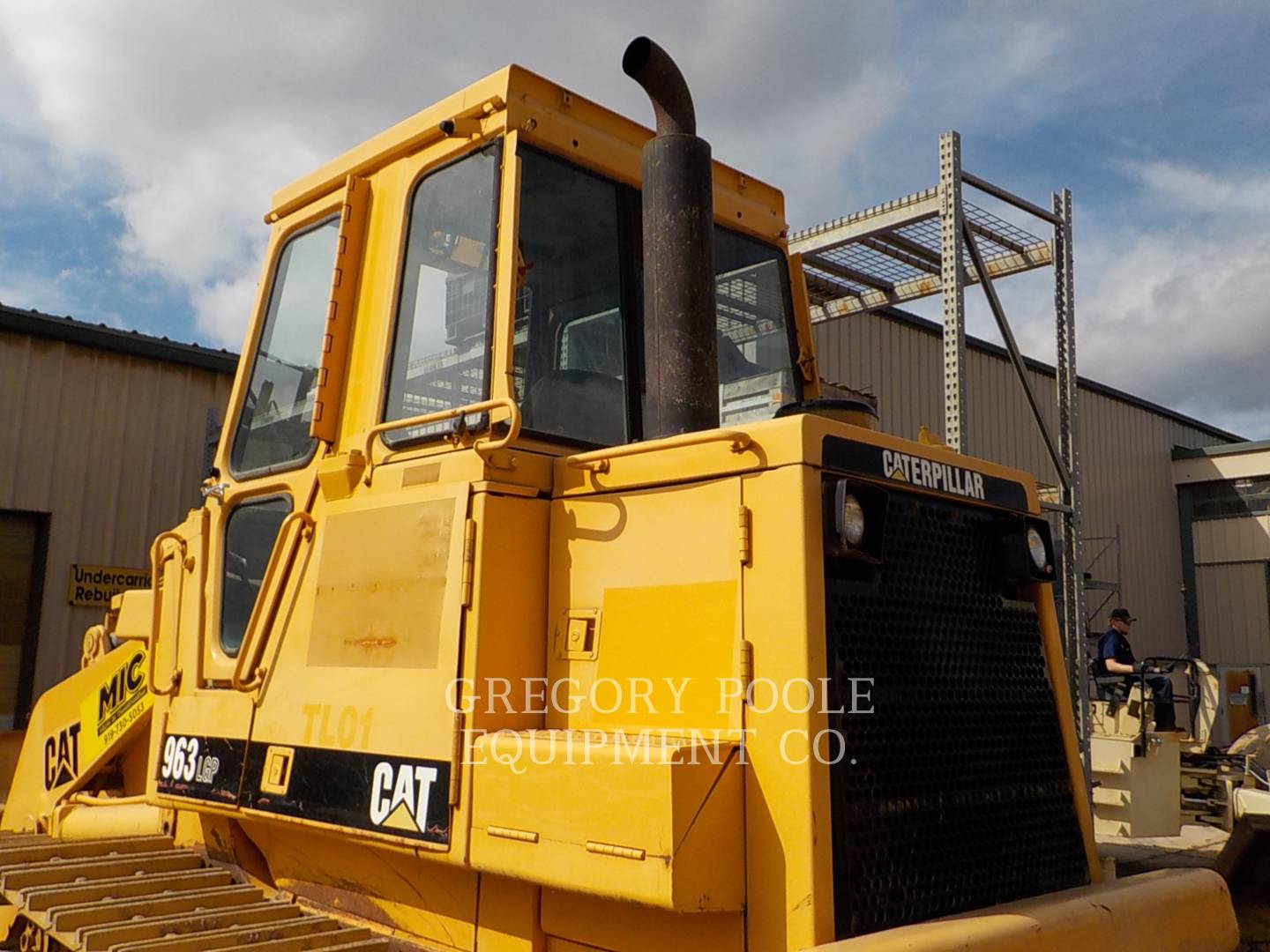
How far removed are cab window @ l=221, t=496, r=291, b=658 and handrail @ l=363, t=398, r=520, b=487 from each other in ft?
1.83

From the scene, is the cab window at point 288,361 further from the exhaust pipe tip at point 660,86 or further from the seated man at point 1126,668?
the seated man at point 1126,668

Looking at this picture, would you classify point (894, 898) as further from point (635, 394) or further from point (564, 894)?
point (635, 394)

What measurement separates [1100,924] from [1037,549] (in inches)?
41.4

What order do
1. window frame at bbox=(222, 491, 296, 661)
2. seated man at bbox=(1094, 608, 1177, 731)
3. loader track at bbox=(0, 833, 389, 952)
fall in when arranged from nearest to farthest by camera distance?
loader track at bbox=(0, 833, 389, 952), window frame at bbox=(222, 491, 296, 661), seated man at bbox=(1094, 608, 1177, 731)

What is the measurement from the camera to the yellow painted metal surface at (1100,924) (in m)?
2.42

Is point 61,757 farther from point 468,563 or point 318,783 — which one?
point 468,563

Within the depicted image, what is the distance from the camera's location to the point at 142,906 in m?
3.22

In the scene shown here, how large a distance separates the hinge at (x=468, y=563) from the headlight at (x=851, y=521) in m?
0.95

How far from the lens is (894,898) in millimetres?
2641

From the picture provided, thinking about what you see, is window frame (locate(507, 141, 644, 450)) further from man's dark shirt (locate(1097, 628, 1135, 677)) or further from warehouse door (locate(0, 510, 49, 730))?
warehouse door (locate(0, 510, 49, 730))

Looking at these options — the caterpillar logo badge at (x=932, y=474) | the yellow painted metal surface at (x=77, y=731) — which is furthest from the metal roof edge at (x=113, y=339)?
the caterpillar logo badge at (x=932, y=474)

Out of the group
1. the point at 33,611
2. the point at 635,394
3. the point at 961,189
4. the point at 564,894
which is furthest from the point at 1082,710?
the point at 33,611

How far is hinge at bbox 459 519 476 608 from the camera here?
9.62 ft

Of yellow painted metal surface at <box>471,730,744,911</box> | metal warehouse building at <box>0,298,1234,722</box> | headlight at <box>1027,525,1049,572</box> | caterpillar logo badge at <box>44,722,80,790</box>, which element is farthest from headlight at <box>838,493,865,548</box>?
metal warehouse building at <box>0,298,1234,722</box>
